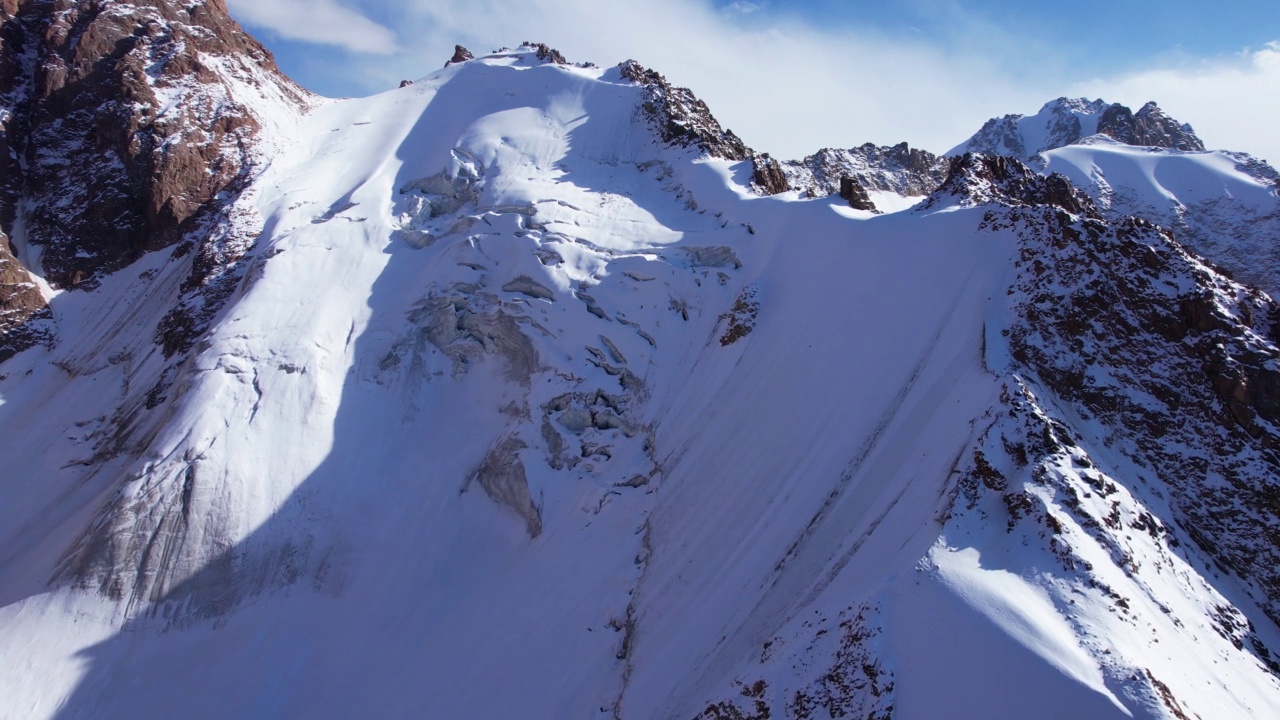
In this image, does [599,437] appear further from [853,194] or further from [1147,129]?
[1147,129]

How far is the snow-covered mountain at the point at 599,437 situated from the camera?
17.8m

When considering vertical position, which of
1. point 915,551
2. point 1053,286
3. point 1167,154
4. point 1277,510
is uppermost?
point 1167,154

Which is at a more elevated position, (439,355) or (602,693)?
(439,355)

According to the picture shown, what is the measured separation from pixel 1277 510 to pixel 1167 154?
52114 mm

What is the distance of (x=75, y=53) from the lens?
45875mm

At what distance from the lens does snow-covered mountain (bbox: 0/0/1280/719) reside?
58.5 feet

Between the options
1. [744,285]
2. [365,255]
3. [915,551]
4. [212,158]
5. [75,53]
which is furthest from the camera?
[75,53]

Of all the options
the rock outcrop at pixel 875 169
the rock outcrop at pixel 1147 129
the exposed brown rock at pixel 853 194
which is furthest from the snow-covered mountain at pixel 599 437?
the rock outcrop at pixel 1147 129

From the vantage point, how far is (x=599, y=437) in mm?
30938

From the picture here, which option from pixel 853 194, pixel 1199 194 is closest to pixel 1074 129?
pixel 1199 194

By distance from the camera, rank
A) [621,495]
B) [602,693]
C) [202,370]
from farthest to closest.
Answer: [202,370] < [621,495] < [602,693]

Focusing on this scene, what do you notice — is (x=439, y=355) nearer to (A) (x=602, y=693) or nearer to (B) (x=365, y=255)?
(B) (x=365, y=255)

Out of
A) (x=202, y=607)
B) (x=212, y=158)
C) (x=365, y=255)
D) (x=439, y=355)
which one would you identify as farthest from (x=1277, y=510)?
(x=212, y=158)

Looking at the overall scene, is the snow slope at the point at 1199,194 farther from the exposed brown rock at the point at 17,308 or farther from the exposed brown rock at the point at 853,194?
the exposed brown rock at the point at 17,308
